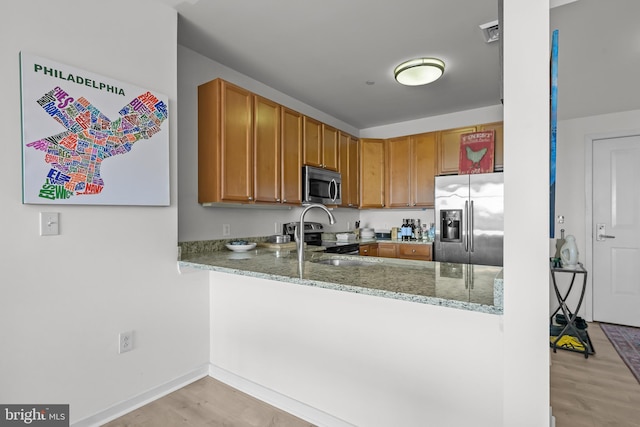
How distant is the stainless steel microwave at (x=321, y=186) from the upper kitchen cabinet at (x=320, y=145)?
98 millimetres

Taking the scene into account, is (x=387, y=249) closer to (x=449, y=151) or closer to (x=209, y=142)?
(x=449, y=151)

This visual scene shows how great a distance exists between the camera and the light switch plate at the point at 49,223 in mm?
1630

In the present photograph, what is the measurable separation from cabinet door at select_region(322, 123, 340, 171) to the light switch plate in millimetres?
2592

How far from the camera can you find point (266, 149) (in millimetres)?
3006

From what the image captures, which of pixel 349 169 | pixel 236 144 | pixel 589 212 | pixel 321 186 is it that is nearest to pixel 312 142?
pixel 321 186

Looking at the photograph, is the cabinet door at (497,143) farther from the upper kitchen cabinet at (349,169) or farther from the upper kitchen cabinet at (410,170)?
the upper kitchen cabinet at (349,169)

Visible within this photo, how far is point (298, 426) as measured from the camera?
180 cm

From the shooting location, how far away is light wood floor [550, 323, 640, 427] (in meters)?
1.97

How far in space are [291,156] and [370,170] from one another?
158 cm

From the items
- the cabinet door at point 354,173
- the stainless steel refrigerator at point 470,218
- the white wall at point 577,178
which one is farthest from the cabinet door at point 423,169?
the white wall at point 577,178

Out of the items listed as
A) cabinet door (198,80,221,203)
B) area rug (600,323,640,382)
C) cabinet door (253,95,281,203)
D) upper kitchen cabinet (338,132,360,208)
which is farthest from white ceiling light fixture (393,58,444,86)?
area rug (600,323,640,382)

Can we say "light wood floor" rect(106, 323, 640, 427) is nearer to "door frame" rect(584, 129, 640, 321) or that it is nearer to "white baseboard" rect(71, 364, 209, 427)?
"white baseboard" rect(71, 364, 209, 427)

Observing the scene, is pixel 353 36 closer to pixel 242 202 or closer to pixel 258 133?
pixel 258 133

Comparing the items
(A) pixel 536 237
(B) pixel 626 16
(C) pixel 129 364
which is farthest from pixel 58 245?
(B) pixel 626 16
